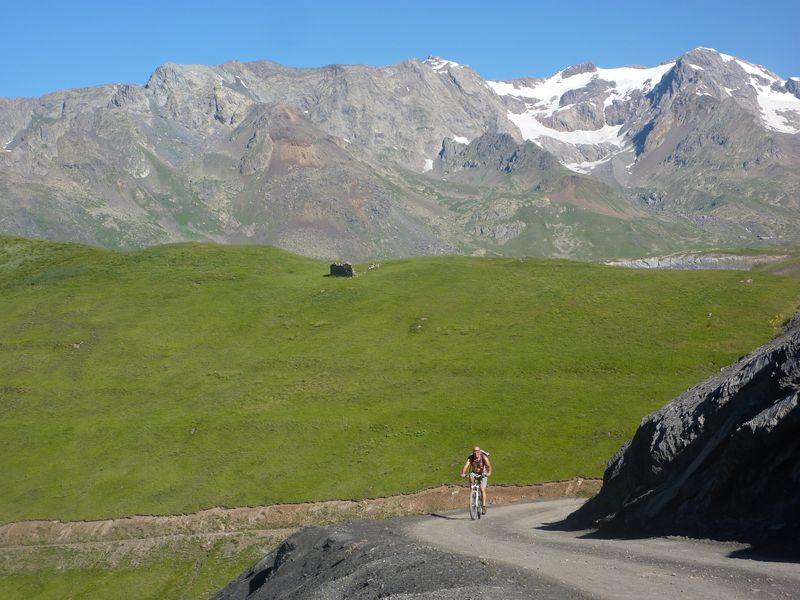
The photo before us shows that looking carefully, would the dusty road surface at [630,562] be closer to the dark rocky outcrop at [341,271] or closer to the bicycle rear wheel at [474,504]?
the bicycle rear wheel at [474,504]

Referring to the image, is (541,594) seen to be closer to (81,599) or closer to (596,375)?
(81,599)

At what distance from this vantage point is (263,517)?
2650 inches

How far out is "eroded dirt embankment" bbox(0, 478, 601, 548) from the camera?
63.9 m

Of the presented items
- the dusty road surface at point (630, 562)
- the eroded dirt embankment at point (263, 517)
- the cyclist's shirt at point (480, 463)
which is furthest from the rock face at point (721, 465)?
the eroded dirt embankment at point (263, 517)

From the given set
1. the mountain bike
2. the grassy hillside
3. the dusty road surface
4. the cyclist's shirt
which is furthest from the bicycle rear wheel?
the grassy hillside

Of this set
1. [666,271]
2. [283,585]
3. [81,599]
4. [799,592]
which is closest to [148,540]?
[81,599]

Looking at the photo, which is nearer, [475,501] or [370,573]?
[370,573]

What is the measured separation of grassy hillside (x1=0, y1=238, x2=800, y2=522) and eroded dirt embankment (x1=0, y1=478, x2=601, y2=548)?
1.36 meters

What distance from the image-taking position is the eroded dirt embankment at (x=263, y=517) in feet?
210

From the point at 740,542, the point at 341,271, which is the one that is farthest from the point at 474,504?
the point at 341,271

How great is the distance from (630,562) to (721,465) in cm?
683

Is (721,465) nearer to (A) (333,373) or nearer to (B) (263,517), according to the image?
(B) (263,517)

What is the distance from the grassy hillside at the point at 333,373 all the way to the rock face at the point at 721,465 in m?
25.9

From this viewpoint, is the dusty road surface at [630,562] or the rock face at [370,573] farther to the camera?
the rock face at [370,573]
